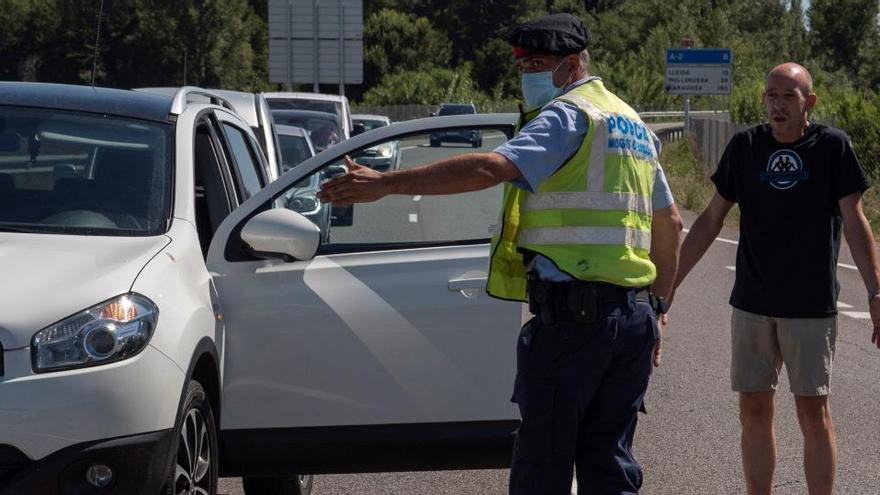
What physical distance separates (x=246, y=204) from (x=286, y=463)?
929 mm

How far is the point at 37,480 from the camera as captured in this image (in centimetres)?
400

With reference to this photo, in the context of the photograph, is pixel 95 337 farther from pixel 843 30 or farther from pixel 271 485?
pixel 843 30

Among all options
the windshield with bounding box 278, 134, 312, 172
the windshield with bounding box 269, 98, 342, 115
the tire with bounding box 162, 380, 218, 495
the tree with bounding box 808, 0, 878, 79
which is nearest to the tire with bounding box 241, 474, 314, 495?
the tire with bounding box 162, 380, 218, 495

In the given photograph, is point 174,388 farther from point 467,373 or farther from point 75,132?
point 75,132

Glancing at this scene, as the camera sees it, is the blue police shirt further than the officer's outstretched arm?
No

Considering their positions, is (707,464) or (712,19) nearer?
(707,464)

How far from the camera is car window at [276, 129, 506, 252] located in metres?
5.16

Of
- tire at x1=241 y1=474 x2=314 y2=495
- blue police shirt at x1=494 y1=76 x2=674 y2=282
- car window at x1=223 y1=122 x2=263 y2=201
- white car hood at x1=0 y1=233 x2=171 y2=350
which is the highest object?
blue police shirt at x1=494 y1=76 x2=674 y2=282

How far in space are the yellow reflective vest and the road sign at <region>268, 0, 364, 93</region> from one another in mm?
37075

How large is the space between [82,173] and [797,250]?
2.65 m

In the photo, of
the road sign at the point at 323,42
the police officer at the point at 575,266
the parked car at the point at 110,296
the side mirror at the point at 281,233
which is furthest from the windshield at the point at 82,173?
the road sign at the point at 323,42

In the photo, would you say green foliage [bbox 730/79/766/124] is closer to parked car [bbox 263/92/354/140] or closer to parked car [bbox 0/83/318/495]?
parked car [bbox 263/92/354/140]

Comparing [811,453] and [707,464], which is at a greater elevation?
[811,453]

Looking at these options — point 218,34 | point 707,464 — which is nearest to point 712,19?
point 218,34
